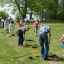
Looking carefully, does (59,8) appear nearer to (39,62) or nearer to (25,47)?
(25,47)

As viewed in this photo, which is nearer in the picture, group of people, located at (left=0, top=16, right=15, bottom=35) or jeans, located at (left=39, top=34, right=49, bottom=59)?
Answer: jeans, located at (left=39, top=34, right=49, bottom=59)

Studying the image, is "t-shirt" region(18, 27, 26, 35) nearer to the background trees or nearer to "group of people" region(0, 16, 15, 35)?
"group of people" region(0, 16, 15, 35)

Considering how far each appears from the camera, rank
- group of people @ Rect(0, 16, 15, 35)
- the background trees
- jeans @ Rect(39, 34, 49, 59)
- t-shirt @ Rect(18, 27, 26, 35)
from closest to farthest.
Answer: jeans @ Rect(39, 34, 49, 59)
t-shirt @ Rect(18, 27, 26, 35)
group of people @ Rect(0, 16, 15, 35)
the background trees

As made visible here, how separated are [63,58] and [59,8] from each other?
2207 inches

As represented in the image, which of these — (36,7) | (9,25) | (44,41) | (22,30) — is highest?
(36,7)

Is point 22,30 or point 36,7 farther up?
point 36,7

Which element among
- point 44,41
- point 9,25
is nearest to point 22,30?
point 44,41

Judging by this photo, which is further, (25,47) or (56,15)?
(56,15)

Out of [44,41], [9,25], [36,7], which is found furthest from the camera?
[36,7]

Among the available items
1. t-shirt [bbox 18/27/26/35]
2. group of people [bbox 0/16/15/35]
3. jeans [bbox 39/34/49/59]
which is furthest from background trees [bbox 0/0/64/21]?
jeans [bbox 39/34/49/59]

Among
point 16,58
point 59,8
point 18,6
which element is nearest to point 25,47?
point 16,58

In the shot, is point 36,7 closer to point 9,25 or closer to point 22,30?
point 9,25

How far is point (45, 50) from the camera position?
42.1ft

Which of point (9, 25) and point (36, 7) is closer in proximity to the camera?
point (9, 25)
